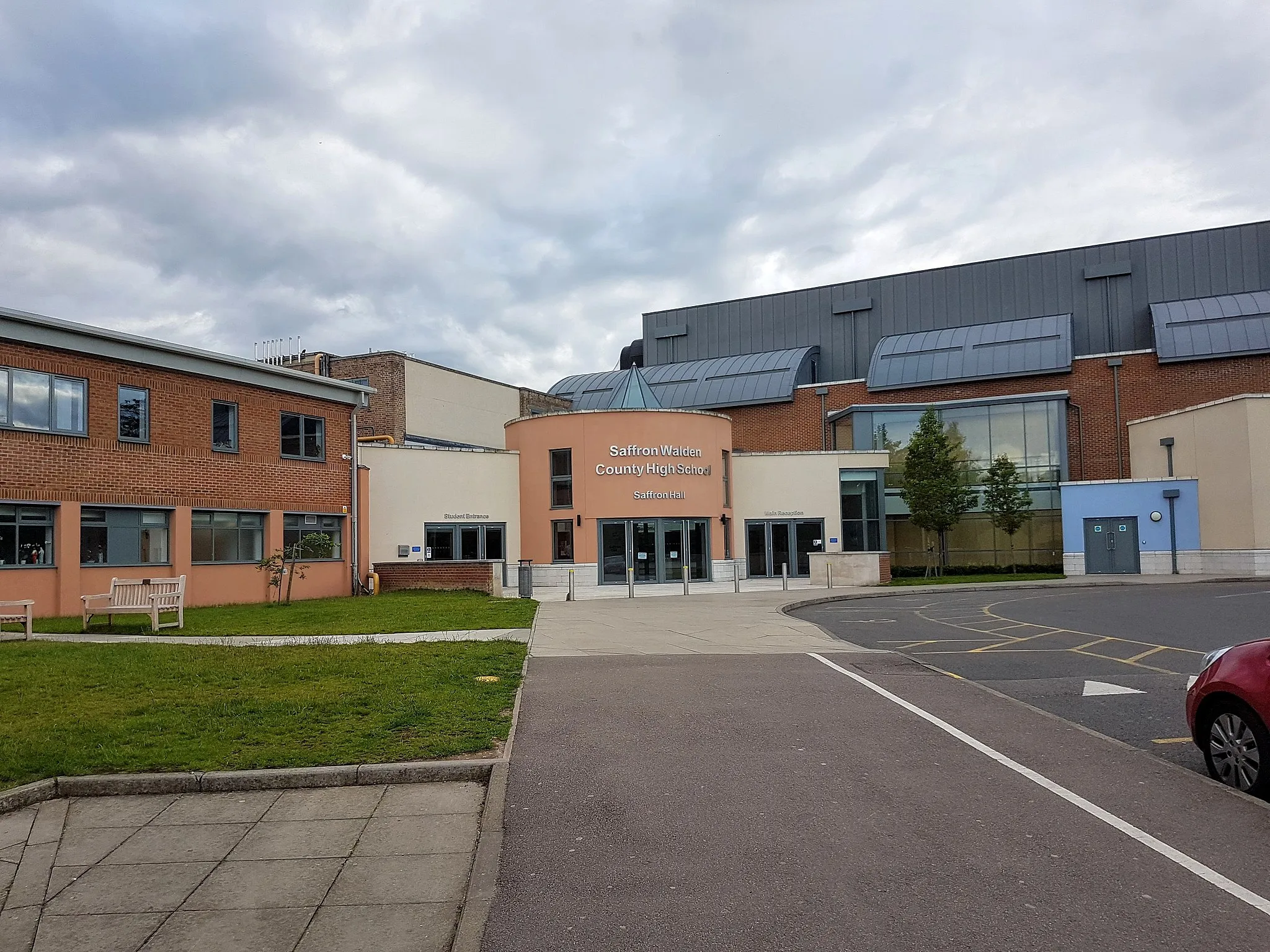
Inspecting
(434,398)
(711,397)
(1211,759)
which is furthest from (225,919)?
(711,397)

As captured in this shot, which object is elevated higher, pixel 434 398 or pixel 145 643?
pixel 434 398

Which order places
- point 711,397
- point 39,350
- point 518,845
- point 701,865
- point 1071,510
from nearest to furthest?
1. point 701,865
2. point 518,845
3. point 39,350
4. point 1071,510
5. point 711,397

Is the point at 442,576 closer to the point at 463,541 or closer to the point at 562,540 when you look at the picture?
the point at 463,541

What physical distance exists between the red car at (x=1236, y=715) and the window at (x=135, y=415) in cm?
2175

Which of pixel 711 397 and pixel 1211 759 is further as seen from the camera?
pixel 711 397

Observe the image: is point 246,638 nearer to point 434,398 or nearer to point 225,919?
point 225,919

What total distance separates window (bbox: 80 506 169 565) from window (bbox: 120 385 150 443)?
1.66 meters

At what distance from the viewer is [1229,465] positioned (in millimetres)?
33719

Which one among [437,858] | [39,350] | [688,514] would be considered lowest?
[437,858]

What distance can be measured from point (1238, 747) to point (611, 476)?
26.5m

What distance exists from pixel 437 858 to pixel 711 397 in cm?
4938

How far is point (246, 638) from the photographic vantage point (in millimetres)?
15797

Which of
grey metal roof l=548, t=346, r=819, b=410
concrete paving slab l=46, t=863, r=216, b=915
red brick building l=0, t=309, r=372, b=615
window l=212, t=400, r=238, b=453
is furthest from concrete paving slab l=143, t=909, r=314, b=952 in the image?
grey metal roof l=548, t=346, r=819, b=410

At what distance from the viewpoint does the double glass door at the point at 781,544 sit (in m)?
35.8
